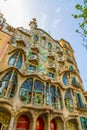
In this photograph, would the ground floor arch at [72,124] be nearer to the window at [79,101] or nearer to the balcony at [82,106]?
the balcony at [82,106]

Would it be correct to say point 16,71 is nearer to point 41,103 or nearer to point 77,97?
point 41,103

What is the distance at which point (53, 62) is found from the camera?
2436 cm

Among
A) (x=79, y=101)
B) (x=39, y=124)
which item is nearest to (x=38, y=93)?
(x=39, y=124)

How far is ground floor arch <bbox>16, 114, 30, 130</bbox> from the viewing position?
14806 mm

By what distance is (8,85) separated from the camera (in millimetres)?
15344

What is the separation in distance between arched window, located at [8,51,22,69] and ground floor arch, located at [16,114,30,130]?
6.07 meters

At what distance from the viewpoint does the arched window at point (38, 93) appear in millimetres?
16750

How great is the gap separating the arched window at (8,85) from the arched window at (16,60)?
1791 mm

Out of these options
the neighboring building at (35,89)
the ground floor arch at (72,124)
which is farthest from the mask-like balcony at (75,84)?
the ground floor arch at (72,124)

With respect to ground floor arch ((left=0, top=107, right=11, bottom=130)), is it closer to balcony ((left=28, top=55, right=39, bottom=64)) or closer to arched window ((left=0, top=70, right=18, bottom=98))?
arched window ((left=0, top=70, right=18, bottom=98))

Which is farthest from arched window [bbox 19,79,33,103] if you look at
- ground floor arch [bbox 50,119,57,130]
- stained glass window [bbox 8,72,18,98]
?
ground floor arch [bbox 50,119,57,130]

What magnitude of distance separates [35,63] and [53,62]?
4.48m

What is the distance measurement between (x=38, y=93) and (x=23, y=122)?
372 centimetres

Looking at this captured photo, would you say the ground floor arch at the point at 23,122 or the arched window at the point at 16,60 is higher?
the arched window at the point at 16,60
